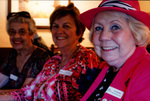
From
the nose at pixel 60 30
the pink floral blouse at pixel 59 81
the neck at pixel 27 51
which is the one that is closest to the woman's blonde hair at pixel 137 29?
the pink floral blouse at pixel 59 81

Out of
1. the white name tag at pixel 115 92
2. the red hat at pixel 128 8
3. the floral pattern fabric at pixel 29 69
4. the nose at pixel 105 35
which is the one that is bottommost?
the floral pattern fabric at pixel 29 69

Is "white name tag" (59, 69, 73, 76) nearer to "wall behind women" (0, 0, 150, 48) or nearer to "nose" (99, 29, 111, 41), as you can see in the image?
"nose" (99, 29, 111, 41)

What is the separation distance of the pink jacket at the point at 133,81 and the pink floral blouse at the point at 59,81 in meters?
0.56

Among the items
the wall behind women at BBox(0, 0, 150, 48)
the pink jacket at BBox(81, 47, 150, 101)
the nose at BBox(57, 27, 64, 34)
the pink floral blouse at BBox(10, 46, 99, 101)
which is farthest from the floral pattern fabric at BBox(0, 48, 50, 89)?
the wall behind women at BBox(0, 0, 150, 48)

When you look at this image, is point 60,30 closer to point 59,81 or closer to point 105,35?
point 59,81

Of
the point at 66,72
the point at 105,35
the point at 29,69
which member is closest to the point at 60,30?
the point at 66,72

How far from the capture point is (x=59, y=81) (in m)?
1.51

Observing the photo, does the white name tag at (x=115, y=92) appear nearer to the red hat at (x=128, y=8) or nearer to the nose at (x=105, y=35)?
the nose at (x=105, y=35)

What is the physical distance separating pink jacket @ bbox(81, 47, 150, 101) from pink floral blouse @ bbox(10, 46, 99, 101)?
557 millimetres

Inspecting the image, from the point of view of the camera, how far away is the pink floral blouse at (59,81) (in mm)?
1473

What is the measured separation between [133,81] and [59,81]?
83 cm

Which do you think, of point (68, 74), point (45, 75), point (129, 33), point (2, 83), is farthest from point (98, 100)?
point (2, 83)

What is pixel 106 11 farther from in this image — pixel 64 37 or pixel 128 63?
pixel 64 37

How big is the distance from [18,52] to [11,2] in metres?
1.66
